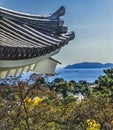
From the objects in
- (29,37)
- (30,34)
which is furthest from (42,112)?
(29,37)

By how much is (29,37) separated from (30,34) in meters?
0.12

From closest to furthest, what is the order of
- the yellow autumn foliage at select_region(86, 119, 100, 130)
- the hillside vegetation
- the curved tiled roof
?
1. the curved tiled roof
2. the hillside vegetation
3. the yellow autumn foliage at select_region(86, 119, 100, 130)

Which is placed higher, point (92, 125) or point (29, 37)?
point (29, 37)

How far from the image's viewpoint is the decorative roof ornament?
13.4 ft

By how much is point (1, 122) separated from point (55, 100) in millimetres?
5561

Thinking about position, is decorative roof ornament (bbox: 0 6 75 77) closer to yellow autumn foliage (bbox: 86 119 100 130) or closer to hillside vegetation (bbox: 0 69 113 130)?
hillside vegetation (bbox: 0 69 113 130)

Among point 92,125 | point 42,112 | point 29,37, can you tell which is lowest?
point 92,125

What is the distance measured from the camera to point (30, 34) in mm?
4613

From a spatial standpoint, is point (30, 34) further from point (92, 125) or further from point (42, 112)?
point (92, 125)

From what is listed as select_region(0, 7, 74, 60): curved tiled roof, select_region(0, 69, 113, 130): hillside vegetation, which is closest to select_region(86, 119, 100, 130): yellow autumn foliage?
select_region(0, 69, 113, 130): hillside vegetation

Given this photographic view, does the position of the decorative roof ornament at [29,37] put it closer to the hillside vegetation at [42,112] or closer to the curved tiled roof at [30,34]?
the curved tiled roof at [30,34]

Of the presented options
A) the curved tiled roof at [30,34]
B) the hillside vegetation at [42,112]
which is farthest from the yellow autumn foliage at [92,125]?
the curved tiled roof at [30,34]

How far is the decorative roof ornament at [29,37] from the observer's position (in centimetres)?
407

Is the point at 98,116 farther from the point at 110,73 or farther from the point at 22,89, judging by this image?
the point at 110,73
